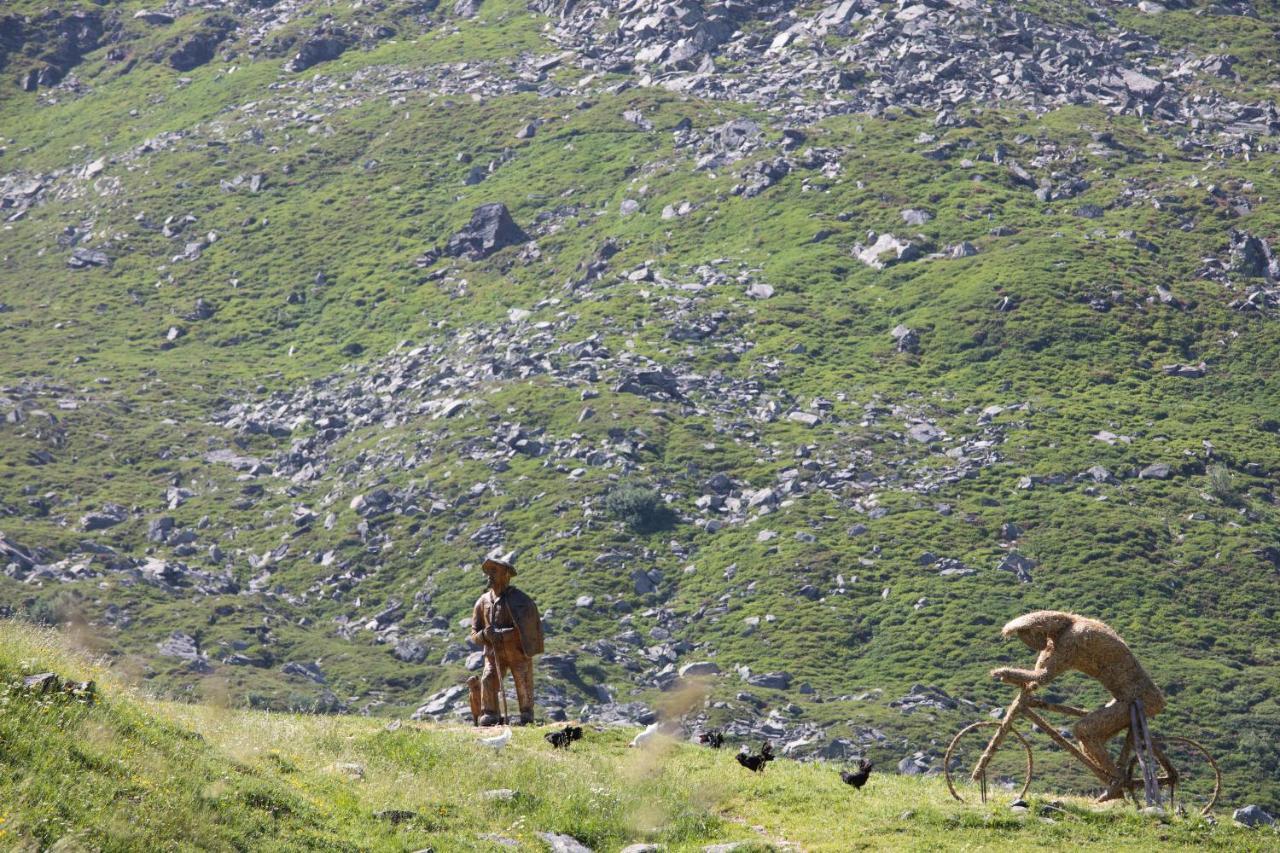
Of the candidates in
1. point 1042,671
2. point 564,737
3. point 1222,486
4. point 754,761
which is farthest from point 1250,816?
point 1222,486

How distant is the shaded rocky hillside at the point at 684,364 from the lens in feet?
Answer: 282

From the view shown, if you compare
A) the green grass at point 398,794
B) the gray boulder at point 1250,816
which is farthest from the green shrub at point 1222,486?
the gray boulder at point 1250,816

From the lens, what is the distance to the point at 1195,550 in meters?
90.6

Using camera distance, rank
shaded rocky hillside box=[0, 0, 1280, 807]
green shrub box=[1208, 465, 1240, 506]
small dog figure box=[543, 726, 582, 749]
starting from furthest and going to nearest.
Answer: green shrub box=[1208, 465, 1240, 506]
shaded rocky hillside box=[0, 0, 1280, 807]
small dog figure box=[543, 726, 582, 749]

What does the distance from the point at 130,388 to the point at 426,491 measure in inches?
1529

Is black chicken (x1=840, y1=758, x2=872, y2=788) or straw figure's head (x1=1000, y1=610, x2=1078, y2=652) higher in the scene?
straw figure's head (x1=1000, y1=610, x2=1078, y2=652)

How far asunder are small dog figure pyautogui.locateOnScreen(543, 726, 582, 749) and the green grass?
0.67ft

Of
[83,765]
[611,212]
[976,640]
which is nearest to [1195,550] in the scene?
[976,640]

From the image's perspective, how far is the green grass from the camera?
1476 centimetres

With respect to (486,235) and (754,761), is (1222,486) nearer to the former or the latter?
(486,235)

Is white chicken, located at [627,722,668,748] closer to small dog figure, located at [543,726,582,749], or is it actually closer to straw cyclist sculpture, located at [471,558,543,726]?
small dog figure, located at [543,726,582,749]

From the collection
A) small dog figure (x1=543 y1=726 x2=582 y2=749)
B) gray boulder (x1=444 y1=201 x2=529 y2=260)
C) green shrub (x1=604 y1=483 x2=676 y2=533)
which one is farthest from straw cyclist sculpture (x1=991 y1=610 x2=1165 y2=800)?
gray boulder (x1=444 y1=201 x2=529 y2=260)

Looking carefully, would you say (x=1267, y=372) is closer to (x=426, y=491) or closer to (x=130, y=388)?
(x=426, y=491)

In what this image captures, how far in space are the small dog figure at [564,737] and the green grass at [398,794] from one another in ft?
0.67
